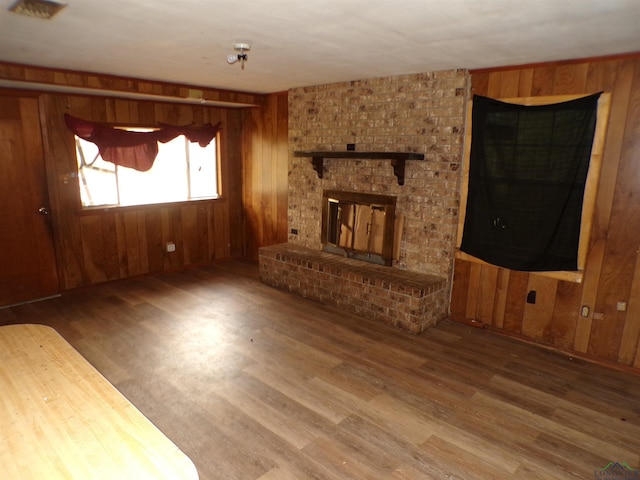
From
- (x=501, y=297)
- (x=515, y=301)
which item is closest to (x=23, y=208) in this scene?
(x=501, y=297)

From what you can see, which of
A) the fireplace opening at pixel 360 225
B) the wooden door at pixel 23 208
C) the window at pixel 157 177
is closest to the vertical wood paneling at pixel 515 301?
the fireplace opening at pixel 360 225

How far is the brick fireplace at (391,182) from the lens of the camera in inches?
153

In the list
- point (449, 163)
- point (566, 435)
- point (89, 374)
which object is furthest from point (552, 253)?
point (89, 374)

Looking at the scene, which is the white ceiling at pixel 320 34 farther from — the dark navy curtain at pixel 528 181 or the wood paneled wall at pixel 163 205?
the wood paneled wall at pixel 163 205

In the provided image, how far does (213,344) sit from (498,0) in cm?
312

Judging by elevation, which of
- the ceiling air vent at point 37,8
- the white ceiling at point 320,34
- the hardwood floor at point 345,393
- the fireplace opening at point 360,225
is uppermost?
the white ceiling at point 320,34

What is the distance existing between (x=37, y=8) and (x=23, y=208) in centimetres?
279

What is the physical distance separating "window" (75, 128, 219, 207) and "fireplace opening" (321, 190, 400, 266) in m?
2.02

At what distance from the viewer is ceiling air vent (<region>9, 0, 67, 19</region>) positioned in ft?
7.09

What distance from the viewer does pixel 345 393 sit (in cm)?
287

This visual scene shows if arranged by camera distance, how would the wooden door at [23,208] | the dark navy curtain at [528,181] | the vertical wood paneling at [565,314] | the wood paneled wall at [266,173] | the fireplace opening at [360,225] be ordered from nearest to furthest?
1. the dark navy curtain at [528,181]
2. the vertical wood paneling at [565,314]
3. the wooden door at [23,208]
4. the fireplace opening at [360,225]
5. the wood paneled wall at [266,173]

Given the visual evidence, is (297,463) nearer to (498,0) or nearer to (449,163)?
(498,0)

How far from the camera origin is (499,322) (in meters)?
3.87

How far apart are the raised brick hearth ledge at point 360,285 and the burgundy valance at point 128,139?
1849 mm
